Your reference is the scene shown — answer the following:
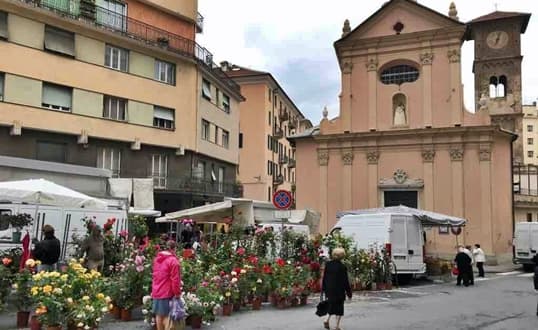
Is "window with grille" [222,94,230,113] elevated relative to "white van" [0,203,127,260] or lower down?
elevated

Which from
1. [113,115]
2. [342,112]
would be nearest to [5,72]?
[113,115]

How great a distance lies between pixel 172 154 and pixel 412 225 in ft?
60.9

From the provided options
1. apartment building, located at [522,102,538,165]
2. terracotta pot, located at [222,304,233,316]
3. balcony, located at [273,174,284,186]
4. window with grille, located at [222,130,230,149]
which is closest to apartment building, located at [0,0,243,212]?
window with grille, located at [222,130,230,149]

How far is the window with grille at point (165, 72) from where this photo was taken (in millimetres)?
33250

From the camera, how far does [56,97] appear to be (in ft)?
92.4

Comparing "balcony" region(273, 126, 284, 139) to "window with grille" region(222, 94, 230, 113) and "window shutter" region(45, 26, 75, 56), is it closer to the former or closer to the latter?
"window with grille" region(222, 94, 230, 113)

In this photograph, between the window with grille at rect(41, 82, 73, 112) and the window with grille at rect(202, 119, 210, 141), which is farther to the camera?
the window with grille at rect(202, 119, 210, 141)

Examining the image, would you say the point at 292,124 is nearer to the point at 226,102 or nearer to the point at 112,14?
the point at 226,102

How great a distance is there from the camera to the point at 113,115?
101 feet

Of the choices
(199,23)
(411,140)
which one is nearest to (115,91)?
(199,23)

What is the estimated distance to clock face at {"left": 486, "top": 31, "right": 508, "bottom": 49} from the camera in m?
62.7

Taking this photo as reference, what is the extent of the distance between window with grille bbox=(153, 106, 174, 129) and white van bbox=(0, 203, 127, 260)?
1590cm

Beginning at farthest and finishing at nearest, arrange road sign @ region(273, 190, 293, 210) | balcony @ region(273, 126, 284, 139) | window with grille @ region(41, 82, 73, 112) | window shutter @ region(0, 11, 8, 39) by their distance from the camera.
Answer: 1. balcony @ region(273, 126, 284, 139)
2. window with grille @ region(41, 82, 73, 112)
3. window shutter @ region(0, 11, 8, 39)
4. road sign @ region(273, 190, 293, 210)

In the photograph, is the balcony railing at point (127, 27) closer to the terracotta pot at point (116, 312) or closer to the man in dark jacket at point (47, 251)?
the man in dark jacket at point (47, 251)
